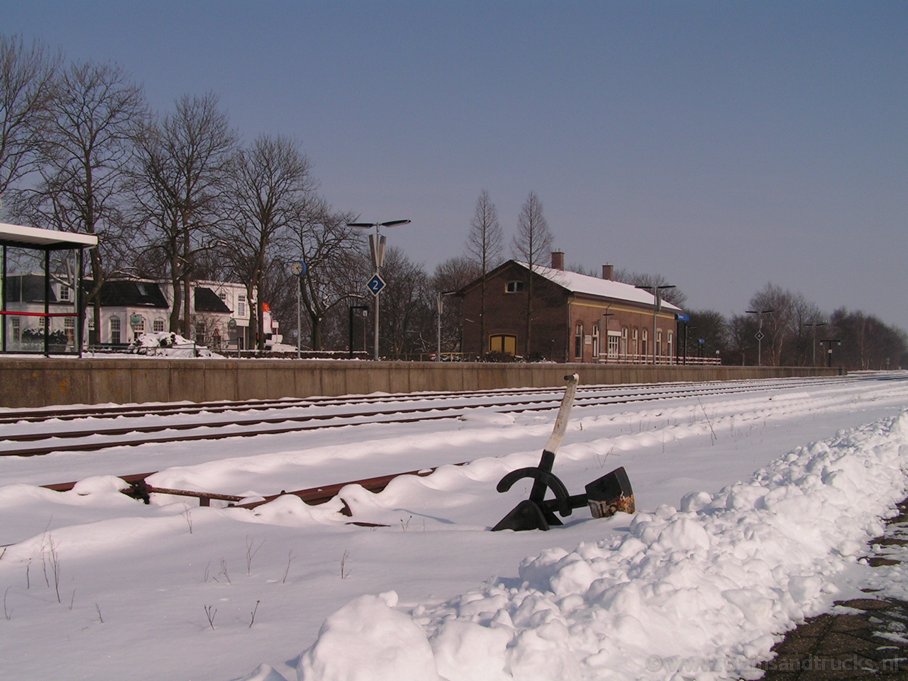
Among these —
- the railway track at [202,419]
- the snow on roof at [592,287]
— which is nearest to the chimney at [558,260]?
the snow on roof at [592,287]

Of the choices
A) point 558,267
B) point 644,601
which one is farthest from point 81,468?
point 558,267

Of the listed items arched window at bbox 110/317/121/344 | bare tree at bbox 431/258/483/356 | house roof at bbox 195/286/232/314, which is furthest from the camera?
bare tree at bbox 431/258/483/356

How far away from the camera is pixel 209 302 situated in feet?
306

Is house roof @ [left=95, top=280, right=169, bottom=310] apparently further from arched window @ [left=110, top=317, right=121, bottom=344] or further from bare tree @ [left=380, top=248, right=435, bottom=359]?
bare tree @ [left=380, top=248, right=435, bottom=359]

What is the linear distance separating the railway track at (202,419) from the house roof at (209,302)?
69.8 metres

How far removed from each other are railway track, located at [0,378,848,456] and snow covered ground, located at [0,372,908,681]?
3.02 meters

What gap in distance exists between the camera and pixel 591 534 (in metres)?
6.52

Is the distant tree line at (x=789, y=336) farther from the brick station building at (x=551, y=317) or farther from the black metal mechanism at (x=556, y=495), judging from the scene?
the black metal mechanism at (x=556, y=495)

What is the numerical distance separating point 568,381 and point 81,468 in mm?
6798

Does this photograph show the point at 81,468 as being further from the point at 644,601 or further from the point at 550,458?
the point at 644,601

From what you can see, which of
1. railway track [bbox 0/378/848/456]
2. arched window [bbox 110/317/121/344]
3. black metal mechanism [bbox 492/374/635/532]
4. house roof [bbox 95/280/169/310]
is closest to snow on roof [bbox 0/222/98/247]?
railway track [bbox 0/378/848/456]

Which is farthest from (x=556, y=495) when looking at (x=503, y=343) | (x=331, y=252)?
(x=503, y=343)

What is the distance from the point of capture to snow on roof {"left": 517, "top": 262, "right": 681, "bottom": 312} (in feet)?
235

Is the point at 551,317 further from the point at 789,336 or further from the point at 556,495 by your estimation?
the point at 789,336
